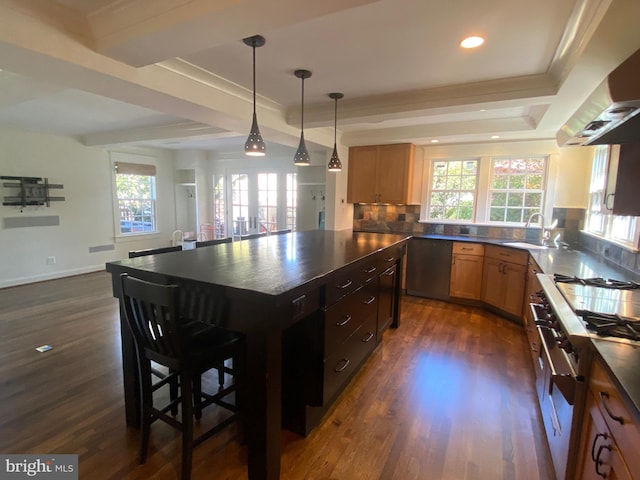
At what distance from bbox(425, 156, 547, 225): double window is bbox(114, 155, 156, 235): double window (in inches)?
223

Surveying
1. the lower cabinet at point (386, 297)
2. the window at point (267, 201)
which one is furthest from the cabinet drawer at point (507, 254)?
the window at point (267, 201)

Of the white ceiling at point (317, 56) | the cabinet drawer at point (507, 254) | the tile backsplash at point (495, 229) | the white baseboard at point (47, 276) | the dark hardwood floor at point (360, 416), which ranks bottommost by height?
the dark hardwood floor at point (360, 416)

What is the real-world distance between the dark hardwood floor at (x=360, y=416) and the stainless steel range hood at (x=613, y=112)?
1736 mm

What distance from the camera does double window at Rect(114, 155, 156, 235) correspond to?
20.6 feet

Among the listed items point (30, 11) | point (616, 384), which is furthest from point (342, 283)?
point (30, 11)

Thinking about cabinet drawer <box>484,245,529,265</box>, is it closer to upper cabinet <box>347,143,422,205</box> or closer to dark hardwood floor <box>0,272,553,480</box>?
dark hardwood floor <box>0,272,553,480</box>

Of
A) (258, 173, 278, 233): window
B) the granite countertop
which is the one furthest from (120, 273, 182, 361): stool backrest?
(258, 173, 278, 233): window

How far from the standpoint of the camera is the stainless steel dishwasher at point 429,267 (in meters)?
4.41

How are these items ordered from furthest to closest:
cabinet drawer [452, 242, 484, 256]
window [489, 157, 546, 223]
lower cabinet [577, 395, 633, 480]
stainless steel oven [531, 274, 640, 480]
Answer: window [489, 157, 546, 223]
cabinet drawer [452, 242, 484, 256]
stainless steel oven [531, 274, 640, 480]
lower cabinet [577, 395, 633, 480]

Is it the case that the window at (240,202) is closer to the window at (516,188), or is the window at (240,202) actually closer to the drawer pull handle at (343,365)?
the window at (516,188)

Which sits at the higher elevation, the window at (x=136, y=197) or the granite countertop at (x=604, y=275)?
the window at (x=136, y=197)

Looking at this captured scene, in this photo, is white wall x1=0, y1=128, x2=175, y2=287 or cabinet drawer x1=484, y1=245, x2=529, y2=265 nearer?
cabinet drawer x1=484, y1=245, x2=529, y2=265

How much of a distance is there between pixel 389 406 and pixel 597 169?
349 cm

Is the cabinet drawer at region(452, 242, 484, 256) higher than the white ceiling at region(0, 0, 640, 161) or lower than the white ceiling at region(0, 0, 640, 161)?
lower
